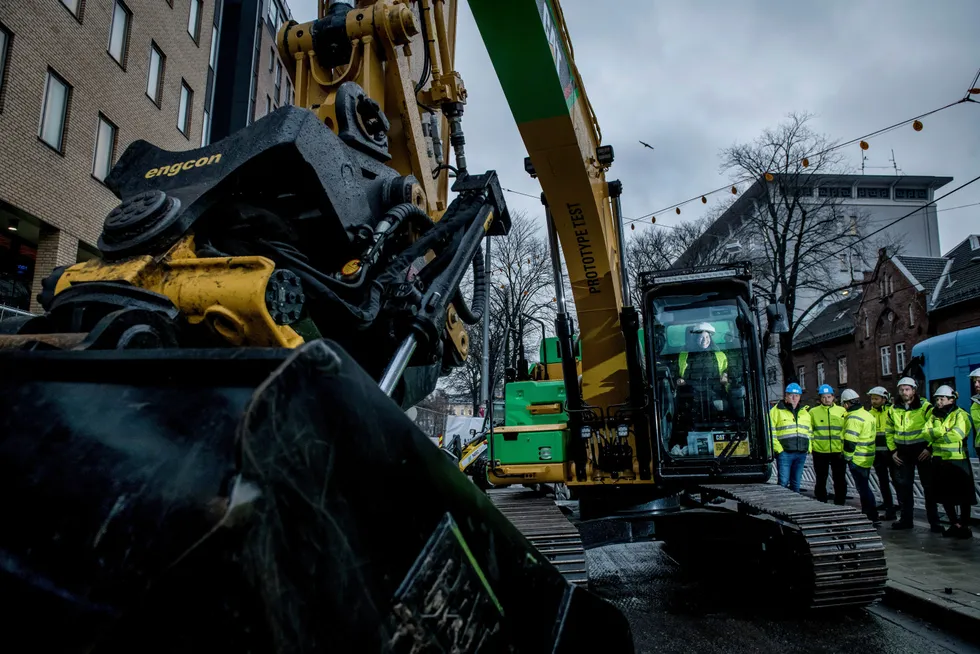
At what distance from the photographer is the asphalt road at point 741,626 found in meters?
4.62

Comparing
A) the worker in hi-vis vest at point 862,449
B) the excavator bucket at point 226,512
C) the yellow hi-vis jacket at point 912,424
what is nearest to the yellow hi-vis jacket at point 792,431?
the worker in hi-vis vest at point 862,449

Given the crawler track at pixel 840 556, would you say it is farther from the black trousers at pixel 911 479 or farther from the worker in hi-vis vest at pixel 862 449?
the worker in hi-vis vest at pixel 862 449

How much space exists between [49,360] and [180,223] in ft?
4.32

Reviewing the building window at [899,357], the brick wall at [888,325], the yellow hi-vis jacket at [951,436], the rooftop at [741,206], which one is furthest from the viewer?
the building window at [899,357]

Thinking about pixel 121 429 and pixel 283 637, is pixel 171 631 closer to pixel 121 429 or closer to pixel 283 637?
pixel 283 637

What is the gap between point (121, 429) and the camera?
1291 mm

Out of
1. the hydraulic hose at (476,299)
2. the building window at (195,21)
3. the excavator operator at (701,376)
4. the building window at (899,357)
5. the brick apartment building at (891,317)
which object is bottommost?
the excavator operator at (701,376)

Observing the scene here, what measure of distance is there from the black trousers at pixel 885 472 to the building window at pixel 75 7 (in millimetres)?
17063

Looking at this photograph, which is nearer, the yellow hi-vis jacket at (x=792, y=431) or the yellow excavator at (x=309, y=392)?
the yellow excavator at (x=309, y=392)

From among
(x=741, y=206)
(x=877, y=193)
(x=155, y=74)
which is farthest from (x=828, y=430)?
(x=877, y=193)

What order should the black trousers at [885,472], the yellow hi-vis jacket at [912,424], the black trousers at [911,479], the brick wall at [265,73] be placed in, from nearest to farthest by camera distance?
1. the black trousers at [911,479]
2. the yellow hi-vis jacket at [912,424]
3. the black trousers at [885,472]
4. the brick wall at [265,73]

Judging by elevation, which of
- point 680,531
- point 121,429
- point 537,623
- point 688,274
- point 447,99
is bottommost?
point 680,531

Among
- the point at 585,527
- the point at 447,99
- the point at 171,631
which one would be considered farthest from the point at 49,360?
the point at 585,527

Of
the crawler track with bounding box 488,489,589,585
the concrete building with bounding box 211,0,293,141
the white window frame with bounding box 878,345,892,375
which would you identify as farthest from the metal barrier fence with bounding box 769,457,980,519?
the concrete building with bounding box 211,0,293,141
